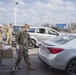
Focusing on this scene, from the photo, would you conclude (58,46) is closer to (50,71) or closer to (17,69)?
(50,71)

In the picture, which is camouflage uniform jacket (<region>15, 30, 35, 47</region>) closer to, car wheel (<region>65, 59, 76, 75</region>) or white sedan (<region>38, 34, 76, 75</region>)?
white sedan (<region>38, 34, 76, 75</region>)

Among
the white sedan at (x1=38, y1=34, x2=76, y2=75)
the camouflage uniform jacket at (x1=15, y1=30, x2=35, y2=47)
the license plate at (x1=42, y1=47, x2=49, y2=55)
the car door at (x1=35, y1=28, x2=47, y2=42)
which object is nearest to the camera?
the white sedan at (x1=38, y1=34, x2=76, y2=75)

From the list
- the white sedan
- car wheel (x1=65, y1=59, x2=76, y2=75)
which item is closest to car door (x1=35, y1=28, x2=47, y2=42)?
the white sedan

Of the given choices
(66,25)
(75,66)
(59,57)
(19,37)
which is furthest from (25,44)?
(66,25)

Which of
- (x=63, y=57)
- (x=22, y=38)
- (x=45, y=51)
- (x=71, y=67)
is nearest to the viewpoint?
(x=63, y=57)

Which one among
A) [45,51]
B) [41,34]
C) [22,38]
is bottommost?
[45,51]

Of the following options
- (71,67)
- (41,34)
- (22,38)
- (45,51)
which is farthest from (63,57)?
(41,34)

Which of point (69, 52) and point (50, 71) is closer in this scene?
point (69, 52)

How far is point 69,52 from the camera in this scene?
6480 mm

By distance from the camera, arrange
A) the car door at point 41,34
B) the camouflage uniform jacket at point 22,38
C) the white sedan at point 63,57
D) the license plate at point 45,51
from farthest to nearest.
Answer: the car door at point 41,34
the camouflage uniform jacket at point 22,38
the license plate at point 45,51
the white sedan at point 63,57

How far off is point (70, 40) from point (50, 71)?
145 centimetres

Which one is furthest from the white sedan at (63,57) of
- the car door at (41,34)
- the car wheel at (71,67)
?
the car door at (41,34)

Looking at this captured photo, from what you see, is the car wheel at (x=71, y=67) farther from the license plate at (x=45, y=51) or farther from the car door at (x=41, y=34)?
the car door at (x=41, y=34)

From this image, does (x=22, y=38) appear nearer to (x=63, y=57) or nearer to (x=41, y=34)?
(x=63, y=57)
